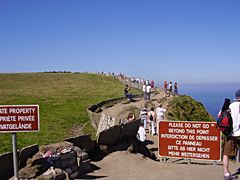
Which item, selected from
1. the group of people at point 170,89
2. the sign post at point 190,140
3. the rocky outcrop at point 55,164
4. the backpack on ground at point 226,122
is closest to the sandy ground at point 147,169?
the sign post at point 190,140

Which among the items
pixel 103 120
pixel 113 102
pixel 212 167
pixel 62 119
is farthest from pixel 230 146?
pixel 113 102

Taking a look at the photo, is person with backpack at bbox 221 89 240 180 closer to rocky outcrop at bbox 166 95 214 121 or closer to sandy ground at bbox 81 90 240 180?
sandy ground at bbox 81 90 240 180

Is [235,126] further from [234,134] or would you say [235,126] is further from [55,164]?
[55,164]

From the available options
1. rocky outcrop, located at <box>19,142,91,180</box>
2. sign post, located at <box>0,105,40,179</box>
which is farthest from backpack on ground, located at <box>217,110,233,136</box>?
sign post, located at <box>0,105,40,179</box>

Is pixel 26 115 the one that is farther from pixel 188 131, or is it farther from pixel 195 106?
pixel 195 106

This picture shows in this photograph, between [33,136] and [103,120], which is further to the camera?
[33,136]

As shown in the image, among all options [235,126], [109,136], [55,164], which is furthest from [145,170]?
[235,126]

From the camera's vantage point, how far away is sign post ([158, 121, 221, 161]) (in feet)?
40.4

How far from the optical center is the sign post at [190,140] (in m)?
12.3

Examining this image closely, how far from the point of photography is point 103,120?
69.9 feet

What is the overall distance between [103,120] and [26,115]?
12513mm

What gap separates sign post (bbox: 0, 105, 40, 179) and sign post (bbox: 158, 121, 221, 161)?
17.6 feet

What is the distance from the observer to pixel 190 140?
1259cm

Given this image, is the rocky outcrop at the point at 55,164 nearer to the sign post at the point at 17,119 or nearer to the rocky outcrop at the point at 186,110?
the sign post at the point at 17,119
